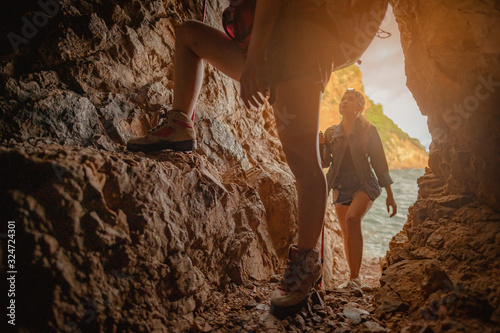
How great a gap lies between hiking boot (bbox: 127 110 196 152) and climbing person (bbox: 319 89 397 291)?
2.43m

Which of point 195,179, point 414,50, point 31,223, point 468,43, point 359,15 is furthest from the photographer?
point 414,50

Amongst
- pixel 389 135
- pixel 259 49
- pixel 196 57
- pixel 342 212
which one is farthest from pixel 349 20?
pixel 389 135

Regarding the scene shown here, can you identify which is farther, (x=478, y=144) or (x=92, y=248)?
(x=478, y=144)

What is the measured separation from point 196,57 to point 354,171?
8.68ft

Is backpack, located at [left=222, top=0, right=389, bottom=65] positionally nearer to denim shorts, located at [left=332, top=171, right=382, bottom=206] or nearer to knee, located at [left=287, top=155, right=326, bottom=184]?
knee, located at [left=287, top=155, right=326, bottom=184]

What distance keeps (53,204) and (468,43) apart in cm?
239

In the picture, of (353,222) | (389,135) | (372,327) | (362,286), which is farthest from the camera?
(389,135)

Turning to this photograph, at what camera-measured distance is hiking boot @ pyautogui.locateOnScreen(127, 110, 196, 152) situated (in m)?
1.58

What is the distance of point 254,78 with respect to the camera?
1250 mm

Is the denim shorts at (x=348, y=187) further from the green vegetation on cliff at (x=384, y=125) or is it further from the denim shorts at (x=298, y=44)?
the green vegetation on cliff at (x=384, y=125)

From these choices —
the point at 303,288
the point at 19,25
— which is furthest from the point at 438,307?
the point at 19,25

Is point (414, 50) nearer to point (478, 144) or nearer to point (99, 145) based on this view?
point (478, 144)

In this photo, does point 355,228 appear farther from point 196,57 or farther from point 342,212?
point 196,57

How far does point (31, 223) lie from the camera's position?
34.4 inches
